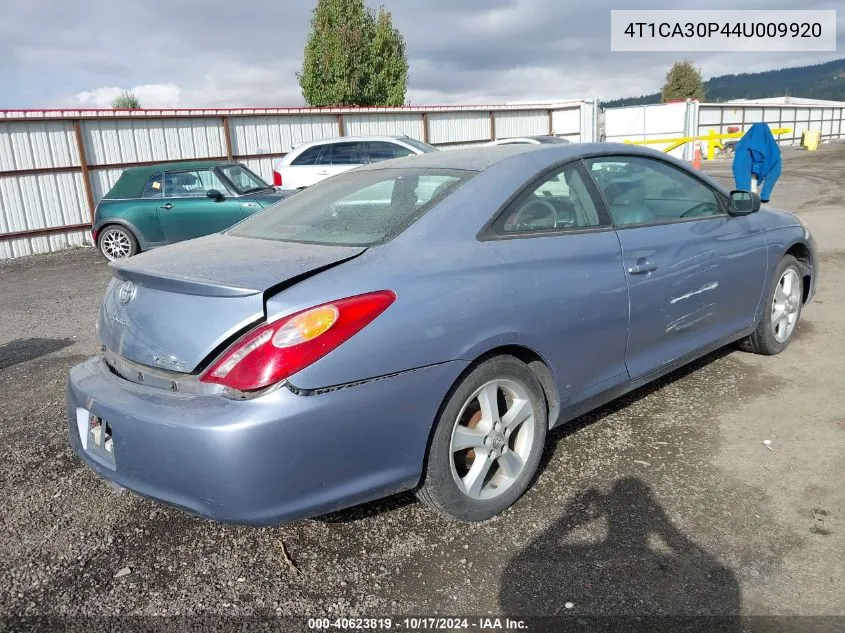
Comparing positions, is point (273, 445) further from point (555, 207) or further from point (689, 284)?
point (689, 284)

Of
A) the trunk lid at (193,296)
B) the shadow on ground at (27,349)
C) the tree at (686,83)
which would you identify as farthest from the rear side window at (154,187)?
the tree at (686,83)

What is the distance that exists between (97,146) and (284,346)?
1311 centimetres

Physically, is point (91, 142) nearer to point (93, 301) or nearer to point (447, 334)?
point (93, 301)

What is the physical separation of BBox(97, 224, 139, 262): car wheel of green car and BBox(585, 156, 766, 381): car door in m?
8.60

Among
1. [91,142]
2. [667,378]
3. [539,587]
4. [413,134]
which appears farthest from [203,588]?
[413,134]

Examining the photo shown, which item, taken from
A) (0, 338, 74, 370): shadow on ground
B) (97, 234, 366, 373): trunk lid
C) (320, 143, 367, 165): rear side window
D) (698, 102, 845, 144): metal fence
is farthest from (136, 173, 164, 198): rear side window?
(698, 102, 845, 144): metal fence

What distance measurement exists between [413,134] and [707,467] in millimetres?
17110

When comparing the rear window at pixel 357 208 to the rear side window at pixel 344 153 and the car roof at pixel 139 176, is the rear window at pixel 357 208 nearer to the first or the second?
the car roof at pixel 139 176

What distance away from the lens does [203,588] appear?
2.45 m

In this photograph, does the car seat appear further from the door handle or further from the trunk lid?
the trunk lid

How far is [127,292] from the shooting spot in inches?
103

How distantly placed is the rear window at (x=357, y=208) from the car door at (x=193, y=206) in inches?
248

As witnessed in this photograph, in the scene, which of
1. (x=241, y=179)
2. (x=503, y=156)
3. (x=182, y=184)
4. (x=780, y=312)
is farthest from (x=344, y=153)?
(x=503, y=156)

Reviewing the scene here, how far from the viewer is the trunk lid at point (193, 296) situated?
2.26m
